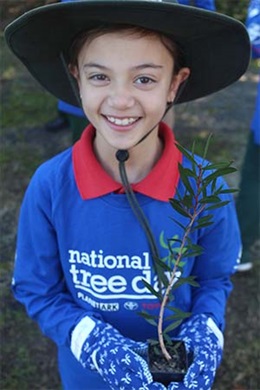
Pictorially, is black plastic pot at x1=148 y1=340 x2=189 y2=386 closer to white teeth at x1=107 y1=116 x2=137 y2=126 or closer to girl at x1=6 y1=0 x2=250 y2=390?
girl at x1=6 y1=0 x2=250 y2=390

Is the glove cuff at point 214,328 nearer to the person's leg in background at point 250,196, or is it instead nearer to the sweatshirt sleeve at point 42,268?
the sweatshirt sleeve at point 42,268

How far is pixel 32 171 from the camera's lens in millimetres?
3850

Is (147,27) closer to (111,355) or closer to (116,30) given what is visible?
(116,30)

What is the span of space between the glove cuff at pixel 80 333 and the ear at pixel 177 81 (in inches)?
25.9

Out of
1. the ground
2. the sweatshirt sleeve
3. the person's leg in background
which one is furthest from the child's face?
the ground

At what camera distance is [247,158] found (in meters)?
2.69

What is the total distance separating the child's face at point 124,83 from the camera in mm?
1321

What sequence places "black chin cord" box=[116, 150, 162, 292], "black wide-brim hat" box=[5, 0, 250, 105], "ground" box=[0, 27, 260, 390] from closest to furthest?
"black wide-brim hat" box=[5, 0, 250, 105] → "black chin cord" box=[116, 150, 162, 292] → "ground" box=[0, 27, 260, 390]

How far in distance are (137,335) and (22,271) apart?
1.28ft

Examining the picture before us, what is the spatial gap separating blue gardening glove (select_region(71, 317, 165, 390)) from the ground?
43.1 inches

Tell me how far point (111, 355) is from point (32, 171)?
2.58m

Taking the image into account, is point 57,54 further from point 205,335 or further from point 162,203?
point 205,335

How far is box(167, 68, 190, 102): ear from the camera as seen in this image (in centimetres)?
153

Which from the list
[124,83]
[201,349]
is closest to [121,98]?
[124,83]
